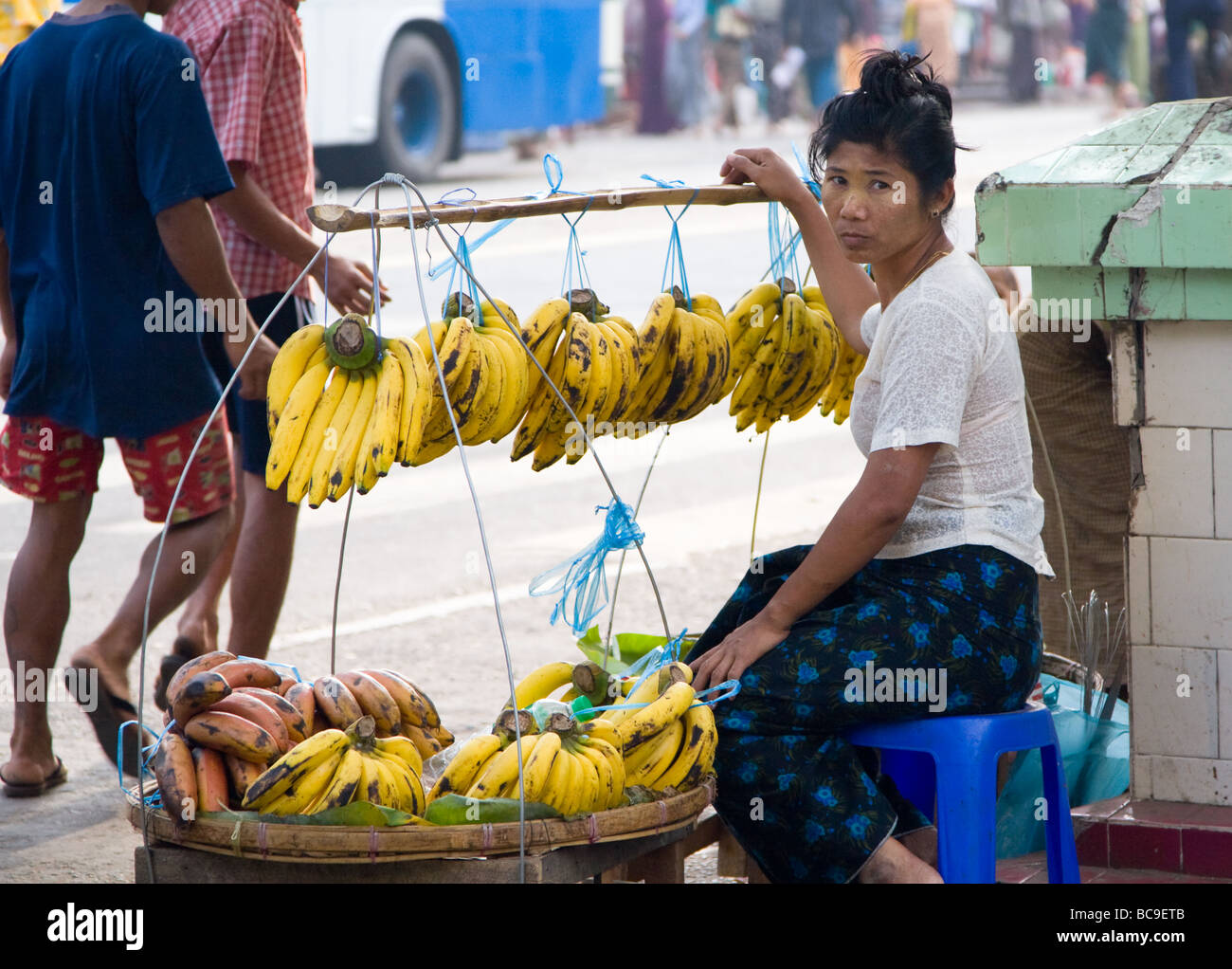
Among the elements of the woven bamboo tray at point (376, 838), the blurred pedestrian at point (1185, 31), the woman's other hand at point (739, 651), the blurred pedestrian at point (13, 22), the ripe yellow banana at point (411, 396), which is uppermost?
the blurred pedestrian at point (1185, 31)

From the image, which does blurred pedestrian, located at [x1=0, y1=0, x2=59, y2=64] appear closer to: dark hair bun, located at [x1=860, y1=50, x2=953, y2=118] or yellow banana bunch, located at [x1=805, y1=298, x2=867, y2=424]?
yellow banana bunch, located at [x1=805, y1=298, x2=867, y2=424]

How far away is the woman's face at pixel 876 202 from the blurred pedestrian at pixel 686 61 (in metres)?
17.5

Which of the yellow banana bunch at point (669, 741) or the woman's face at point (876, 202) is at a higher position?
the woman's face at point (876, 202)

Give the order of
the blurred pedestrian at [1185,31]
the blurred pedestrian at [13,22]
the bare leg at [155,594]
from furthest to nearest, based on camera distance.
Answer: the blurred pedestrian at [1185,31], the blurred pedestrian at [13,22], the bare leg at [155,594]

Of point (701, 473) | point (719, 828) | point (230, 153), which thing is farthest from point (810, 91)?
point (719, 828)

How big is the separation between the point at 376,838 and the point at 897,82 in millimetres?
1502

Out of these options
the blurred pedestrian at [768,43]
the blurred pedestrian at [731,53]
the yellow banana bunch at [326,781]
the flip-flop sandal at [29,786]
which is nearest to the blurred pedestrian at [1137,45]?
the blurred pedestrian at [768,43]

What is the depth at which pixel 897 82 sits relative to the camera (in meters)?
2.76

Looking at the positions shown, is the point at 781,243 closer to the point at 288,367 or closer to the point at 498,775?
the point at 288,367

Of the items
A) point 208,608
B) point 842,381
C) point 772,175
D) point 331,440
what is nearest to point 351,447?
point 331,440

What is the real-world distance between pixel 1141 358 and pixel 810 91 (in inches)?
703

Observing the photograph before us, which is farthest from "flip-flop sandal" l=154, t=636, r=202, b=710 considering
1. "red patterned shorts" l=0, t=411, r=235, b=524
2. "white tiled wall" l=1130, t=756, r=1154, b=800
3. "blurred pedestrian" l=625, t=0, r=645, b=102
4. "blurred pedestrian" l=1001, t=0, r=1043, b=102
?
"blurred pedestrian" l=1001, t=0, r=1043, b=102

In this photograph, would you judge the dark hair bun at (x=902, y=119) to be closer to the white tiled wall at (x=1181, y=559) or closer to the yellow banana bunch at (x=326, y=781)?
the white tiled wall at (x=1181, y=559)

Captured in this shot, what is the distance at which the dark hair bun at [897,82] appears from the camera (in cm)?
276
